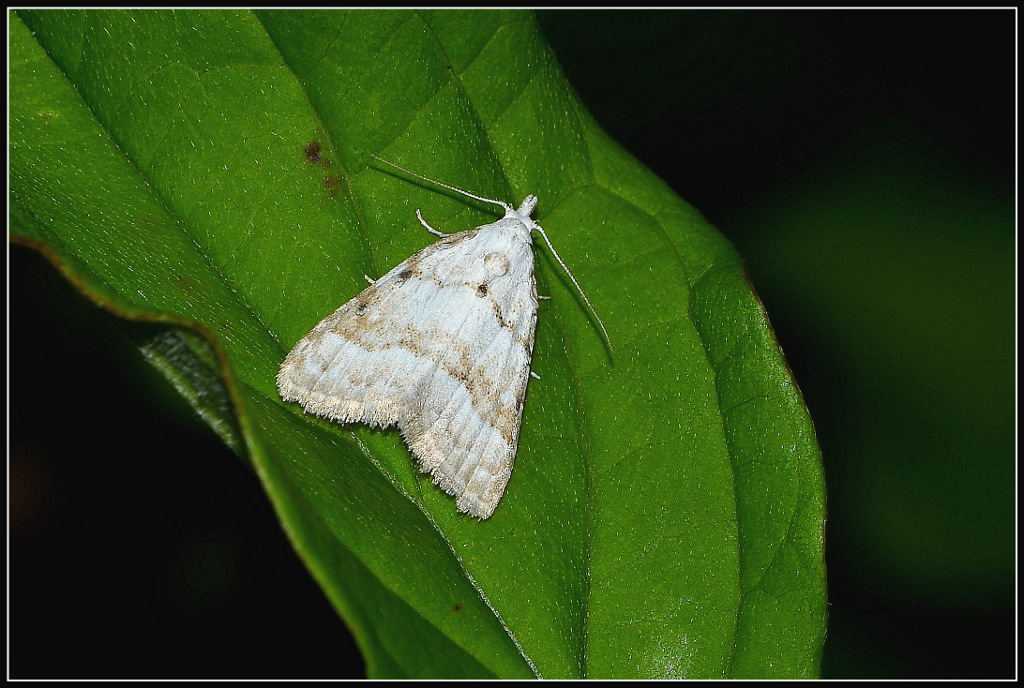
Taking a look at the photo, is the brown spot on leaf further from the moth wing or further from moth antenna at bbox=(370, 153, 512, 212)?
the moth wing

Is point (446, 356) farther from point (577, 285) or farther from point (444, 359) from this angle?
point (577, 285)

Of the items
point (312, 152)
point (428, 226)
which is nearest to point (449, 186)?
point (428, 226)

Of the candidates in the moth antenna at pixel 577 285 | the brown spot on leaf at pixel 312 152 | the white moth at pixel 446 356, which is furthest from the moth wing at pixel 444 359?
the brown spot on leaf at pixel 312 152

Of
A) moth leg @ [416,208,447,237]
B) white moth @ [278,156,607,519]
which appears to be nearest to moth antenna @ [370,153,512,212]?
white moth @ [278,156,607,519]

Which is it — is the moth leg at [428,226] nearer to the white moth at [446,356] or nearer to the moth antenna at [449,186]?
the white moth at [446,356]

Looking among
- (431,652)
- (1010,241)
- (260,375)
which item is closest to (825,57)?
(1010,241)
